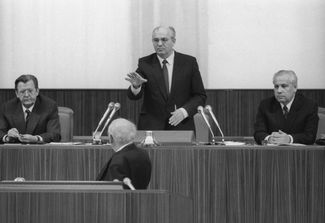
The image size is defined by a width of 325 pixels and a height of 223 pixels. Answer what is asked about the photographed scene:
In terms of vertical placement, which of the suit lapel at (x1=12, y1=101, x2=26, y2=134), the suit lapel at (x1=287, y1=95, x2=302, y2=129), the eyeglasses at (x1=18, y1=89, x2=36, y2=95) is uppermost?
the eyeglasses at (x1=18, y1=89, x2=36, y2=95)

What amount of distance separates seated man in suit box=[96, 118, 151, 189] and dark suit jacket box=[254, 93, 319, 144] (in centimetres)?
159

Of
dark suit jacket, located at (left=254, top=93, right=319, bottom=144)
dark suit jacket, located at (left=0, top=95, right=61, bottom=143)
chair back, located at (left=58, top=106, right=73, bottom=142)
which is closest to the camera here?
dark suit jacket, located at (left=254, top=93, right=319, bottom=144)

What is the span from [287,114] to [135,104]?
2.45 meters

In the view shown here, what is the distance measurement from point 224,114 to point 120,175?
385cm

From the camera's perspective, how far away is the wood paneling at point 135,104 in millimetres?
8281

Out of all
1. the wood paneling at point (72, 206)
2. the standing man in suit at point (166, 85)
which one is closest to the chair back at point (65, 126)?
the standing man in suit at point (166, 85)

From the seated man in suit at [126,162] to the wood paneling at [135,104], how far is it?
3588 mm

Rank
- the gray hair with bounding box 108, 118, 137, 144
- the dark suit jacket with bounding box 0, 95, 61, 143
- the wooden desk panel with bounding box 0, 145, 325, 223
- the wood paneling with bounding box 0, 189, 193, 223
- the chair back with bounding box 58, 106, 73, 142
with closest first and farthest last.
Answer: the wood paneling with bounding box 0, 189, 193, 223 < the gray hair with bounding box 108, 118, 137, 144 < the wooden desk panel with bounding box 0, 145, 325, 223 < the dark suit jacket with bounding box 0, 95, 61, 143 < the chair back with bounding box 58, 106, 73, 142

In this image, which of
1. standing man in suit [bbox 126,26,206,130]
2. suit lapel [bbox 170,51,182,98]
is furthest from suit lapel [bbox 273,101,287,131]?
suit lapel [bbox 170,51,182,98]

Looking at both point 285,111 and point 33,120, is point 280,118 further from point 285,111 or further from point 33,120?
point 33,120

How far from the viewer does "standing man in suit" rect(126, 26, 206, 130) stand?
648 centimetres

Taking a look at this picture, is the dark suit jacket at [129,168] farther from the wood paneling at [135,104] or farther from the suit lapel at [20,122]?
the wood paneling at [135,104]

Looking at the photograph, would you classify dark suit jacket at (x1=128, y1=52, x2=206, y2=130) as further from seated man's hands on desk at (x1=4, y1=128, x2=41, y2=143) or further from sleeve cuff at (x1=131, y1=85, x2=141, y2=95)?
seated man's hands on desk at (x1=4, y1=128, x2=41, y2=143)

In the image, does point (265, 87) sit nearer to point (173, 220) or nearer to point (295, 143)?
point (295, 143)
